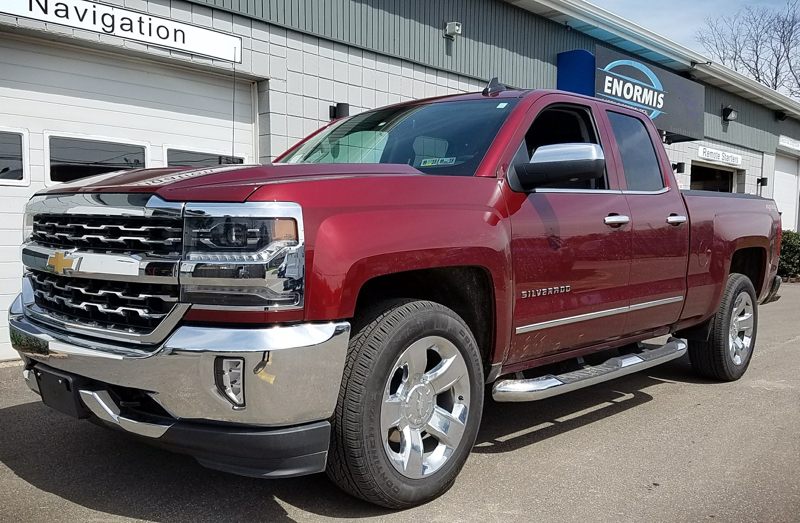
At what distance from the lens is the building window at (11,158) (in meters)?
6.35

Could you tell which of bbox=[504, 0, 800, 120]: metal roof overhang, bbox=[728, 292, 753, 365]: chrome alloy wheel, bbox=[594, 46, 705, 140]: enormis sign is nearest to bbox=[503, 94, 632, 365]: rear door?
bbox=[728, 292, 753, 365]: chrome alloy wheel

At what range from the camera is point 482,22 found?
36.2 ft

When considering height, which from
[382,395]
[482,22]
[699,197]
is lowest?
[382,395]

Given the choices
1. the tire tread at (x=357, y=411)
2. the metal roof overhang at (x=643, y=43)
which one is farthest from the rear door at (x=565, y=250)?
the metal roof overhang at (x=643, y=43)

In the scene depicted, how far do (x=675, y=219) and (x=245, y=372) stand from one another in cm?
329

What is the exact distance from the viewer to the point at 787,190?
74.2ft

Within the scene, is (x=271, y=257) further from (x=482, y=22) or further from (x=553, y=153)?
(x=482, y=22)

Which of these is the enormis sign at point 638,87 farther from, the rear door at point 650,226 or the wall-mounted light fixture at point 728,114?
the rear door at point 650,226

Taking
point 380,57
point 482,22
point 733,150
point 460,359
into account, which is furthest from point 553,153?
point 733,150

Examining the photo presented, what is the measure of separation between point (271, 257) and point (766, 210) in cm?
490

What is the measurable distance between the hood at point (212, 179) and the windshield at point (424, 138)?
43 cm

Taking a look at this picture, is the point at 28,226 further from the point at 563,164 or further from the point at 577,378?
the point at 577,378

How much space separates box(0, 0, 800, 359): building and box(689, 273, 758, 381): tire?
418 cm

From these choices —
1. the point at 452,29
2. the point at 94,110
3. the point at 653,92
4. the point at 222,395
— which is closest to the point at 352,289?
the point at 222,395
